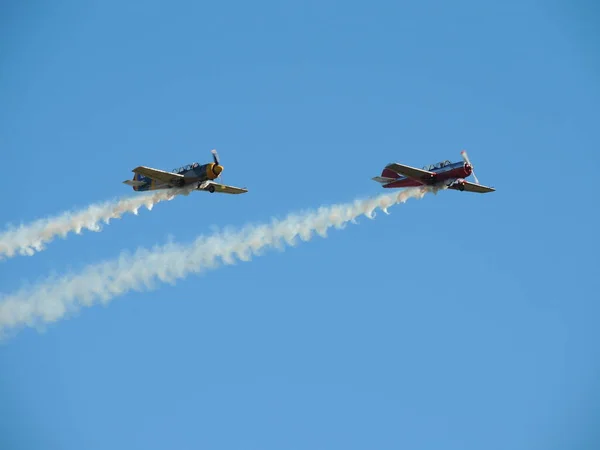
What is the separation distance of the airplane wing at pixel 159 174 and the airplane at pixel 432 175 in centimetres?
Result: 1067

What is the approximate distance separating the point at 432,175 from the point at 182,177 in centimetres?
1300

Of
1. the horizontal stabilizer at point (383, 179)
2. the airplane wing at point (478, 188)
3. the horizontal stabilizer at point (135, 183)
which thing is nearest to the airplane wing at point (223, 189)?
the horizontal stabilizer at point (135, 183)

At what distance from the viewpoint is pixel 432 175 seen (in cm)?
4494

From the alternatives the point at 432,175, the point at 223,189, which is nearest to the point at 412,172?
the point at 432,175

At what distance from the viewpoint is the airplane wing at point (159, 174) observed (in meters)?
43.3

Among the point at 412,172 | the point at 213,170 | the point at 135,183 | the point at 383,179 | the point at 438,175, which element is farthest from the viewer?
the point at 383,179

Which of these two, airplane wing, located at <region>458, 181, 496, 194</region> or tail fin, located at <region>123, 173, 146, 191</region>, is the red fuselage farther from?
tail fin, located at <region>123, 173, 146, 191</region>

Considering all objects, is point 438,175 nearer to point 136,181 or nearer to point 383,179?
point 383,179

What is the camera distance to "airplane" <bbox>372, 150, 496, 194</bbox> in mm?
44125

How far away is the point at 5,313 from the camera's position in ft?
150

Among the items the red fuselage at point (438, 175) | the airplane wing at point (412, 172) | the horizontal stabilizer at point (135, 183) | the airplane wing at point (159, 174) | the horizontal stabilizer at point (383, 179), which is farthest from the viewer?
the horizontal stabilizer at point (383, 179)

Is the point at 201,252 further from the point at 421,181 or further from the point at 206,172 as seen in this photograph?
the point at 421,181

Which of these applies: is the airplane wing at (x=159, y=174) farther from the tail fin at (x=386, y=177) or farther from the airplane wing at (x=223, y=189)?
the tail fin at (x=386, y=177)

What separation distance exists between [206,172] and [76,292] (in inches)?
399
